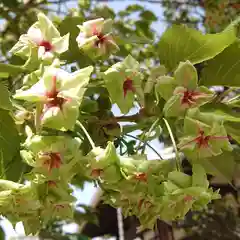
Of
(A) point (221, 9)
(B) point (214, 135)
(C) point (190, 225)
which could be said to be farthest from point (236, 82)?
(A) point (221, 9)

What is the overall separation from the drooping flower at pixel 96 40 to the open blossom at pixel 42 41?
0.11 feet

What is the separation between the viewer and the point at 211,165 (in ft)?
1.99

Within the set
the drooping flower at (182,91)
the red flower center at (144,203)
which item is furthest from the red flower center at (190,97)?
the red flower center at (144,203)

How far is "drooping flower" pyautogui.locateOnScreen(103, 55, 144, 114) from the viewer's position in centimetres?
56

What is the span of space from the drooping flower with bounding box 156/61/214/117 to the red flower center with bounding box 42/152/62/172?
0.12 m

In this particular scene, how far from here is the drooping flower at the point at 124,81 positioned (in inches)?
21.9

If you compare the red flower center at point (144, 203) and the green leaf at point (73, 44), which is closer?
the red flower center at point (144, 203)

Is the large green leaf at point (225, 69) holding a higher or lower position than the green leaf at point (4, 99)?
lower

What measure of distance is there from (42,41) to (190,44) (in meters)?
0.15

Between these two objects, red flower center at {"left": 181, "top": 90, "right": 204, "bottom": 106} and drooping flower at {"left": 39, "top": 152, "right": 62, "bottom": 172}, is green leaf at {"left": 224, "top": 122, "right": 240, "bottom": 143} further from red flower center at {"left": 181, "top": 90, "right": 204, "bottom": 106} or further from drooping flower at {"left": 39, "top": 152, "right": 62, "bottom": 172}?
drooping flower at {"left": 39, "top": 152, "right": 62, "bottom": 172}

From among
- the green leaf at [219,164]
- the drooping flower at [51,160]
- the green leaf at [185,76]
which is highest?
the green leaf at [185,76]

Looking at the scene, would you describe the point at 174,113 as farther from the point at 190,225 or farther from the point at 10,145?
the point at 190,225

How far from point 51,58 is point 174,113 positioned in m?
0.13

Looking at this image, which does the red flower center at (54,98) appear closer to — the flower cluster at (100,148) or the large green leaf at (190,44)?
the flower cluster at (100,148)
